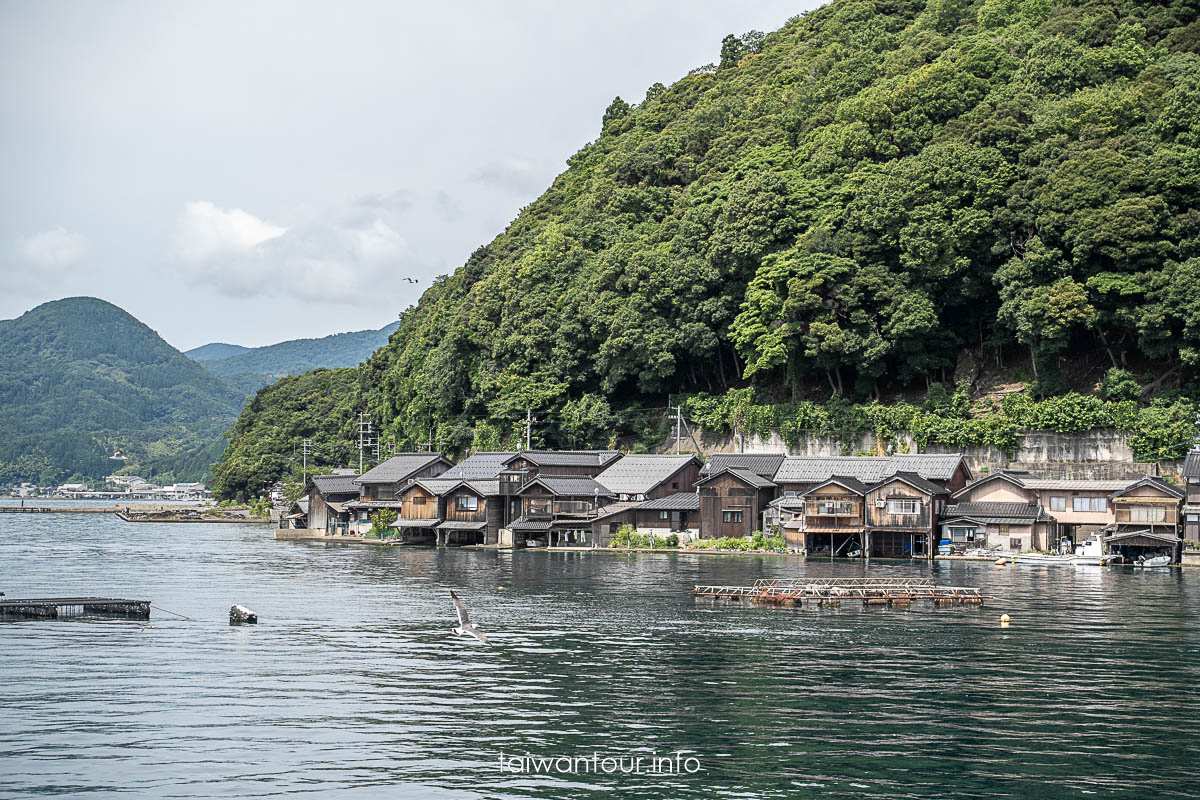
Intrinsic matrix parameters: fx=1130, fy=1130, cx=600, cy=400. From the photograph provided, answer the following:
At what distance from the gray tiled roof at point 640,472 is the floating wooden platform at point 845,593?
2801 centimetres

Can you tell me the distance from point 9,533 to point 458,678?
84194 mm

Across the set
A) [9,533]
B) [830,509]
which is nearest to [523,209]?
[9,533]

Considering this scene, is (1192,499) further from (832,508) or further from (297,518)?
(297,518)

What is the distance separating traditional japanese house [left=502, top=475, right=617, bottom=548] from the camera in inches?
2916

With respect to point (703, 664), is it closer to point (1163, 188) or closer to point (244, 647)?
Result: point (244, 647)

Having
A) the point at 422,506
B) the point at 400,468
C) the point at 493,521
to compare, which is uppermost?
the point at 400,468

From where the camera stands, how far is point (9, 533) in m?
98.0

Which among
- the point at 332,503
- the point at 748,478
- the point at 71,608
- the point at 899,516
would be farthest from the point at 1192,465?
the point at 332,503

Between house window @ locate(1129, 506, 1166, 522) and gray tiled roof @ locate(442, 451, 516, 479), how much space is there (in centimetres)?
4047

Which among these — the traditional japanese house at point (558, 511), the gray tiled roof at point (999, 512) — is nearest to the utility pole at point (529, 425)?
the traditional japanese house at point (558, 511)

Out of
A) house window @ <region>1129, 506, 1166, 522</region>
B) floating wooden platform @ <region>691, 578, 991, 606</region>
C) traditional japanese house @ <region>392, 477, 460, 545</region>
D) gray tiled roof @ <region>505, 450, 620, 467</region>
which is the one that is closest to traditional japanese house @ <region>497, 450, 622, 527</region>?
gray tiled roof @ <region>505, 450, 620, 467</region>

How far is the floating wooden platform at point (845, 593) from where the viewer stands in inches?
1715

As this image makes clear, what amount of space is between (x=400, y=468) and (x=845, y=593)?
49811mm

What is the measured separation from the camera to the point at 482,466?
83750 mm
